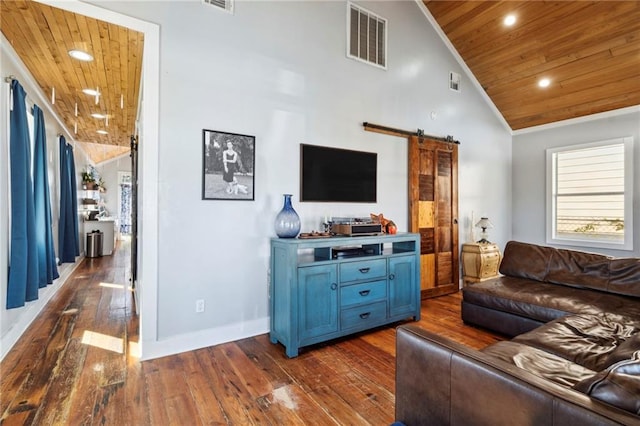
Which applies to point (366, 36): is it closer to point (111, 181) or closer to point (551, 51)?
point (551, 51)

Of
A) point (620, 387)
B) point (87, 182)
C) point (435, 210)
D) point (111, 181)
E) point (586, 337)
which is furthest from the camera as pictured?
point (111, 181)

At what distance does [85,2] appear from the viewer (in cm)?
244

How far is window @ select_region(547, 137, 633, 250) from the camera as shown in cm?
463

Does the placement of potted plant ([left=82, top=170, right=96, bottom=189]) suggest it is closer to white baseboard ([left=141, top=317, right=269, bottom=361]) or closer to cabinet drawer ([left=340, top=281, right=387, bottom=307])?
white baseboard ([left=141, top=317, right=269, bottom=361])

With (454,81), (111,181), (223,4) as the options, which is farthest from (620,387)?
(111,181)

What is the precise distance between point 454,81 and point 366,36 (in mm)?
1853

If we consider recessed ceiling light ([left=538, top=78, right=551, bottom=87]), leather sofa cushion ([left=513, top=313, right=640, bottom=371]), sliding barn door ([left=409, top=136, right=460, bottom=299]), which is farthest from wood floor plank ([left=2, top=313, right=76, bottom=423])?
recessed ceiling light ([left=538, top=78, right=551, bottom=87])

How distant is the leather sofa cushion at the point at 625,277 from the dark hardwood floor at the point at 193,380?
111 centimetres

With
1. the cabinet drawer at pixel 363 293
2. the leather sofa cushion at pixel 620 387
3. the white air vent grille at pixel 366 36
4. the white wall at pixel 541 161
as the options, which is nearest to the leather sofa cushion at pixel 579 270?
the cabinet drawer at pixel 363 293

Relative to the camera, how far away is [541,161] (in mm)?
5523

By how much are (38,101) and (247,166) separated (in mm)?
3311

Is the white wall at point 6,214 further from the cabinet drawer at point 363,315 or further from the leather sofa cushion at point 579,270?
the leather sofa cushion at point 579,270

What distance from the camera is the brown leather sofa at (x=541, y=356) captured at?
96 cm

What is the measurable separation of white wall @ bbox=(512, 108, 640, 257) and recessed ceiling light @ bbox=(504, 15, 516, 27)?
2.06 metres
